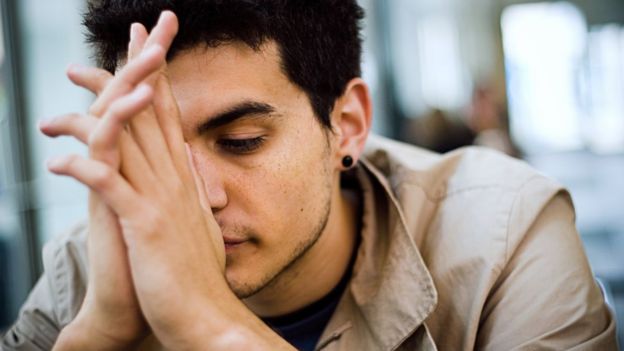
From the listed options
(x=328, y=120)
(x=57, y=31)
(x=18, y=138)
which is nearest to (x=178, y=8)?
(x=328, y=120)

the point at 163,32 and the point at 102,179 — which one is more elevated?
the point at 163,32

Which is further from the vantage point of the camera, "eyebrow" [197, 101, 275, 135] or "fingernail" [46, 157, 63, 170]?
"eyebrow" [197, 101, 275, 135]

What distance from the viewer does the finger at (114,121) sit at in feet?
3.51

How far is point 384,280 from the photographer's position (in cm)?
162

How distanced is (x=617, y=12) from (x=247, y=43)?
7.64 meters

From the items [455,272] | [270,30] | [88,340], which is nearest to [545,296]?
[455,272]

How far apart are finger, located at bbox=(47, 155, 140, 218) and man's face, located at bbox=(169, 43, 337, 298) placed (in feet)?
0.93

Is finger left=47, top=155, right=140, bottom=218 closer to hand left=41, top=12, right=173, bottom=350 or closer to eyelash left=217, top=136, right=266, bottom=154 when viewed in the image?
hand left=41, top=12, right=173, bottom=350

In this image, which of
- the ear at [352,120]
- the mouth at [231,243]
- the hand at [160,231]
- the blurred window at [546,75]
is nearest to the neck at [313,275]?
the ear at [352,120]

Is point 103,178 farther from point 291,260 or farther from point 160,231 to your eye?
point 291,260

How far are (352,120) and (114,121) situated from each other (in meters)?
0.81

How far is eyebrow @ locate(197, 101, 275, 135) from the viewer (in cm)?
138

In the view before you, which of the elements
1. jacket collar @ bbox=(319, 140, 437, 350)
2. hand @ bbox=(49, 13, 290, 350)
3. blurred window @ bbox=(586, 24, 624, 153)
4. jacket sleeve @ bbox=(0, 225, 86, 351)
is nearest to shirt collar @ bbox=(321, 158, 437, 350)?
jacket collar @ bbox=(319, 140, 437, 350)

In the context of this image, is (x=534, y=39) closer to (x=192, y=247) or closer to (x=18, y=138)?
(x=18, y=138)
